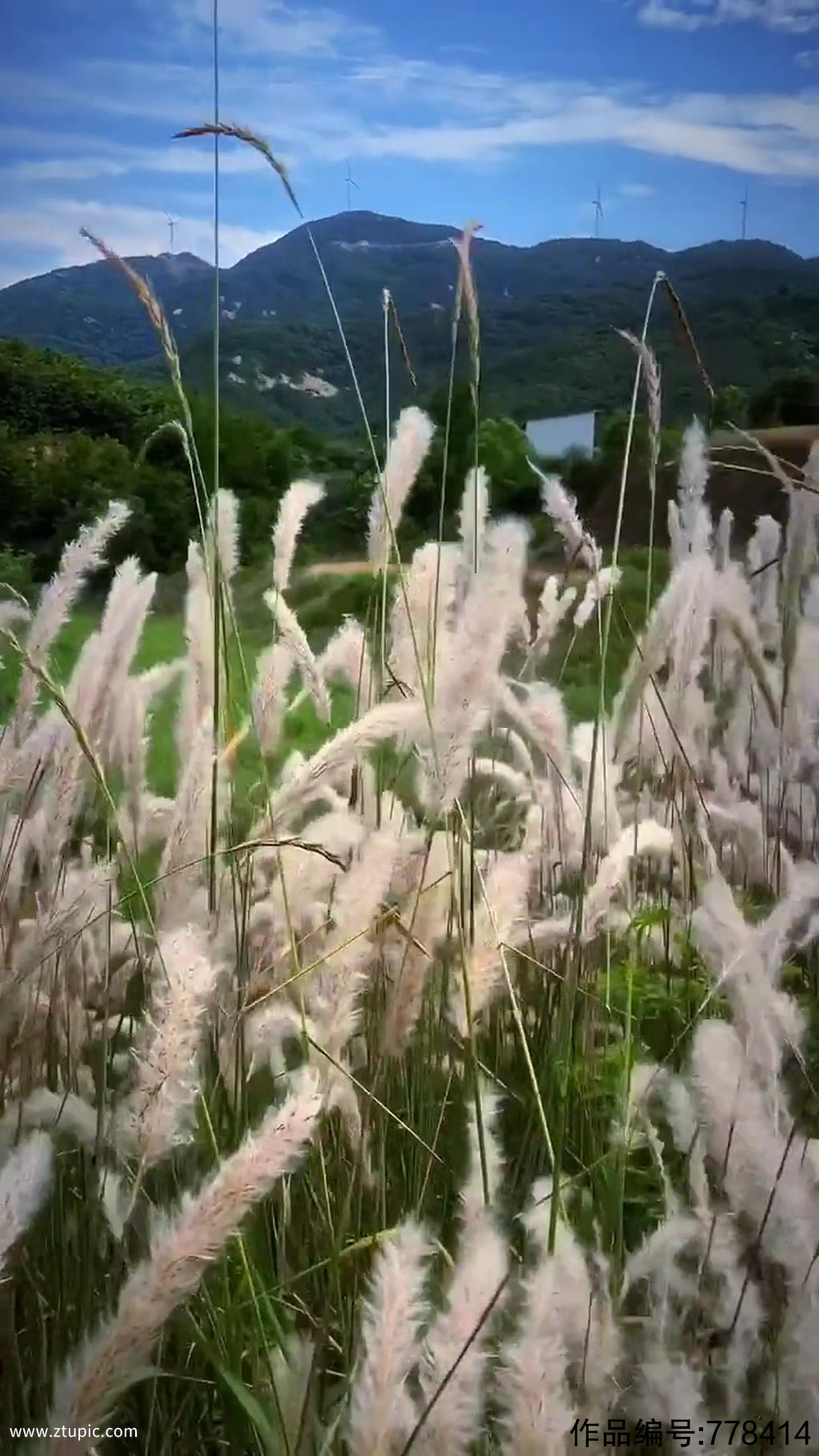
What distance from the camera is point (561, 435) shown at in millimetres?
1036

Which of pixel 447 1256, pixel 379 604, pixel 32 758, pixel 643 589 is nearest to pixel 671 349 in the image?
pixel 643 589

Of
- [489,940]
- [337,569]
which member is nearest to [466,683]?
[489,940]

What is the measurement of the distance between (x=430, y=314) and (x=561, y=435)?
0.49ft

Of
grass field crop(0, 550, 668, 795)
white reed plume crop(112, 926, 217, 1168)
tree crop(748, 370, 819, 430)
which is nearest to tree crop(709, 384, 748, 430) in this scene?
tree crop(748, 370, 819, 430)

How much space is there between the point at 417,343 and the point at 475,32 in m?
0.23

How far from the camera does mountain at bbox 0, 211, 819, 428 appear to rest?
96cm

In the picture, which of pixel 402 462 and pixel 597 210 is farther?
pixel 597 210

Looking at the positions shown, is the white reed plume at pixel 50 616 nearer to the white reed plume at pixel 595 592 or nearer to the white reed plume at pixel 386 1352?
the white reed plume at pixel 595 592

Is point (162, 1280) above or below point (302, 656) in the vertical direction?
below

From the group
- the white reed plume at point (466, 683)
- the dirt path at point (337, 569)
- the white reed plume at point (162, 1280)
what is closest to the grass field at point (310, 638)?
the dirt path at point (337, 569)

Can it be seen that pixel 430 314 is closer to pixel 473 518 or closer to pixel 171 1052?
pixel 473 518

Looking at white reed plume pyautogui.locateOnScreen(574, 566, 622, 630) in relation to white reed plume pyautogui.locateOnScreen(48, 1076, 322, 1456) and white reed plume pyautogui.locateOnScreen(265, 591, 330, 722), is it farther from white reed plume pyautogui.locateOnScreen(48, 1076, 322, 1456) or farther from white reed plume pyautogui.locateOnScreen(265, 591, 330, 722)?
white reed plume pyautogui.locateOnScreen(48, 1076, 322, 1456)

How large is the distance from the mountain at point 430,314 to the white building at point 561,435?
0.04ft

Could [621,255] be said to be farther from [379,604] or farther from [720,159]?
[379,604]
